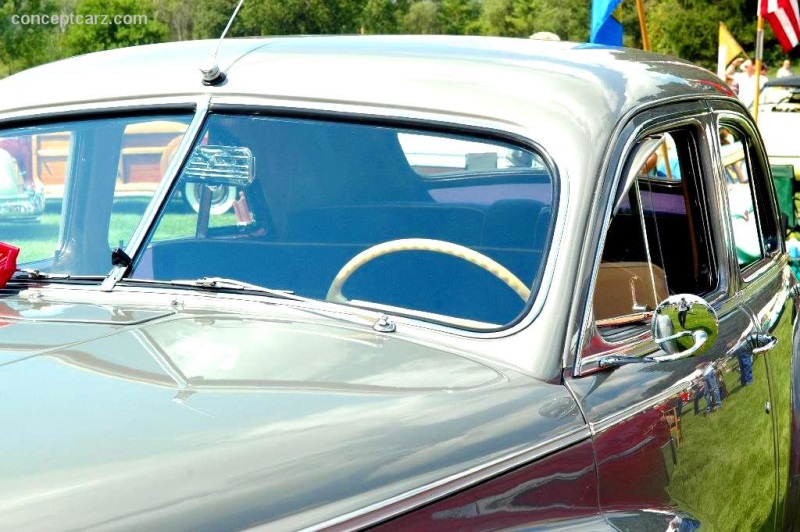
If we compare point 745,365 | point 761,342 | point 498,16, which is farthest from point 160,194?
point 498,16

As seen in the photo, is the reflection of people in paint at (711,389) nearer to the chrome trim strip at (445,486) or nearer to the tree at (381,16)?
the chrome trim strip at (445,486)

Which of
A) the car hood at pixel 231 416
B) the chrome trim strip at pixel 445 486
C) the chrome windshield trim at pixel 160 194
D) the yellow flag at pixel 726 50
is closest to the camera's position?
the car hood at pixel 231 416

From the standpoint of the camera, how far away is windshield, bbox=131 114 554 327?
250 centimetres

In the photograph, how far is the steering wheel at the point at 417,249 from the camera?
2.49 metres

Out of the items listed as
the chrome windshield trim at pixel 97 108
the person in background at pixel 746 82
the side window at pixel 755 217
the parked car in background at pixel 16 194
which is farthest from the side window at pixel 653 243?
the person in background at pixel 746 82

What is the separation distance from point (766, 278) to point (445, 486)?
227 cm

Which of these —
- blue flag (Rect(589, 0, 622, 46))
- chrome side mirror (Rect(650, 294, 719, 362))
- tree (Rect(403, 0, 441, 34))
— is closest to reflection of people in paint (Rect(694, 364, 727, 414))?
chrome side mirror (Rect(650, 294, 719, 362))

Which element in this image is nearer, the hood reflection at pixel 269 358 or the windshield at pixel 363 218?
the hood reflection at pixel 269 358

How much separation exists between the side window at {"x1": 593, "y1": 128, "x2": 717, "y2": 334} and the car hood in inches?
23.8

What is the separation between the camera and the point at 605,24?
8.37 metres

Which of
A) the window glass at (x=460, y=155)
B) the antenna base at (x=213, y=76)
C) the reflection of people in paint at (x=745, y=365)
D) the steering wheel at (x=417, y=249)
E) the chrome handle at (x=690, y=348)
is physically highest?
the antenna base at (x=213, y=76)

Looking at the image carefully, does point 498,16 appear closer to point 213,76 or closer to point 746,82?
point 746,82

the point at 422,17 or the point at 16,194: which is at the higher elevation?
the point at 422,17

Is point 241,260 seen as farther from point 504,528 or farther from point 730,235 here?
point 730,235
